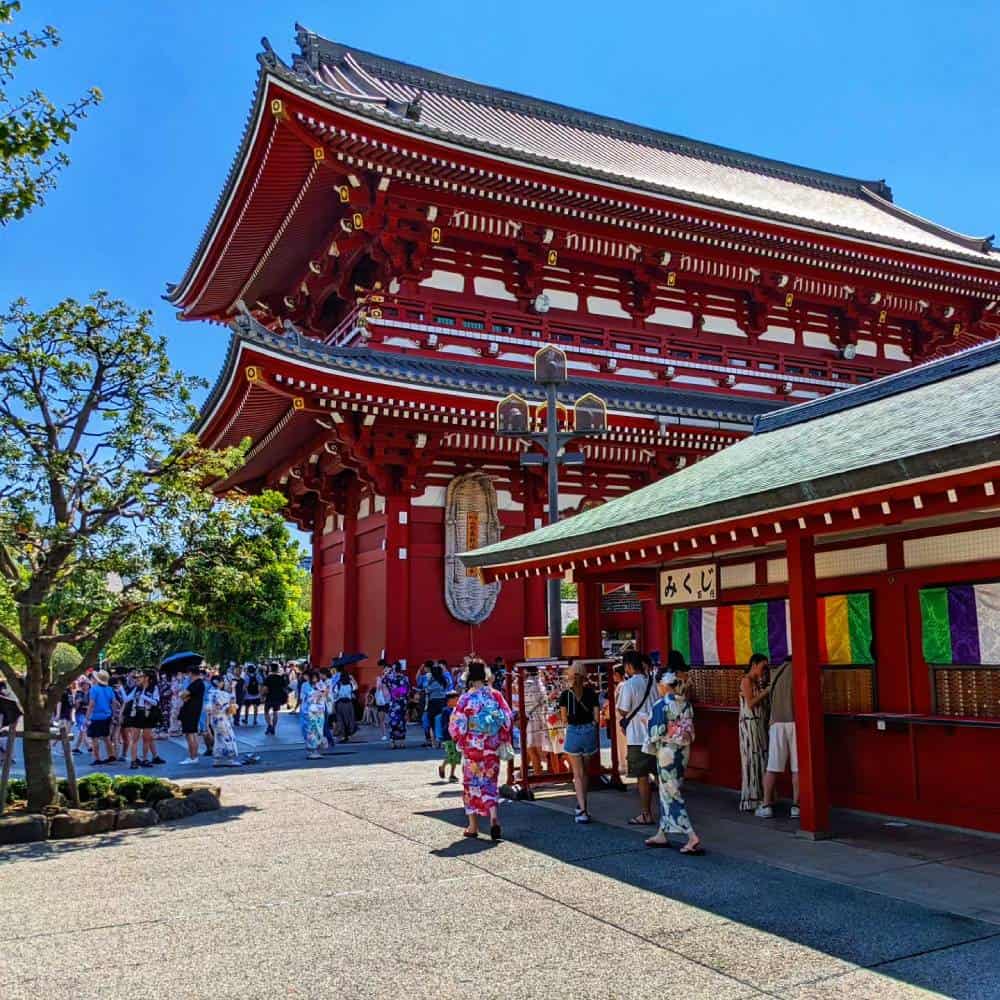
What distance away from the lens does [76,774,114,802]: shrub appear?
1130 centimetres

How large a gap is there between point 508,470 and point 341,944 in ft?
55.3

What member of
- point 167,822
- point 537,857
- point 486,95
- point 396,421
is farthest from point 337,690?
point 486,95

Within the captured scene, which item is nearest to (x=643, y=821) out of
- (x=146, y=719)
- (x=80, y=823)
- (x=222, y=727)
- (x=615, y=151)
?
(x=80, y=823)

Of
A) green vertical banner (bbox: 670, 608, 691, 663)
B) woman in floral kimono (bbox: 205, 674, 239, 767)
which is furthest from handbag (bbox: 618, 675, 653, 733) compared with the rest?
woman in floral kimono (bbox: 205, 674, 239, 767)

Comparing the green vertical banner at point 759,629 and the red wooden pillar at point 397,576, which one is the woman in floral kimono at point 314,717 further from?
the green vertical banner at point 759,629

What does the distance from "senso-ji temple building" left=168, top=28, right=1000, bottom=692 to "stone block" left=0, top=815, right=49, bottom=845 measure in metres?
10.0

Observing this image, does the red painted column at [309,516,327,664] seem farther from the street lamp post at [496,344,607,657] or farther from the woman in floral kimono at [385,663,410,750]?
the street lamp post at [496,344,607,657]

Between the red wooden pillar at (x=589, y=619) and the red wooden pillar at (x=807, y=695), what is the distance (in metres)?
4.29

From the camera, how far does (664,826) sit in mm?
8766

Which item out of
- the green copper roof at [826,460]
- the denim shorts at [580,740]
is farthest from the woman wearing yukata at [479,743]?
the green copper roof at [826,460]

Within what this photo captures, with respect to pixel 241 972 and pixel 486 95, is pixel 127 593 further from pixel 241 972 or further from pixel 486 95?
pixel 486 95

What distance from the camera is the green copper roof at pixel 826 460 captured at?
277 inches

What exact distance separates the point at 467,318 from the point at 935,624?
48.5 ft

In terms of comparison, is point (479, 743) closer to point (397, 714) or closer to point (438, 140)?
point (397, 714)
